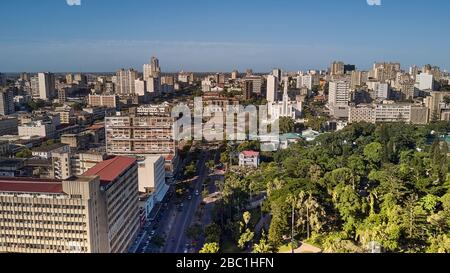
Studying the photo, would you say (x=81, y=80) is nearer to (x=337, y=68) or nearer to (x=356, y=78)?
(x=337, y=68)

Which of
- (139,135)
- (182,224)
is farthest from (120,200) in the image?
(139,135)

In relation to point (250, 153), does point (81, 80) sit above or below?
above

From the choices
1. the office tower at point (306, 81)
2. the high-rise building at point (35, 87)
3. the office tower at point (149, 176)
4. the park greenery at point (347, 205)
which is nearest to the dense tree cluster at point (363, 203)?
the park greenery at point (347, 205)

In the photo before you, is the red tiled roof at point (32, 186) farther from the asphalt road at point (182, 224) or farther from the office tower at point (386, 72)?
the office tower at point (386, 72)

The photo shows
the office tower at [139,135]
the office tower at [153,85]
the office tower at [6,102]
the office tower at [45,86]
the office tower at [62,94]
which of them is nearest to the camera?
the office tower at [139,135]

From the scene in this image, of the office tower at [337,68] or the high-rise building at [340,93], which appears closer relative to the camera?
the high-rise building at [340,93]

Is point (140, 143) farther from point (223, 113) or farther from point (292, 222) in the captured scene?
point (223, 113)

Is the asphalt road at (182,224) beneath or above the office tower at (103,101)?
beneath
